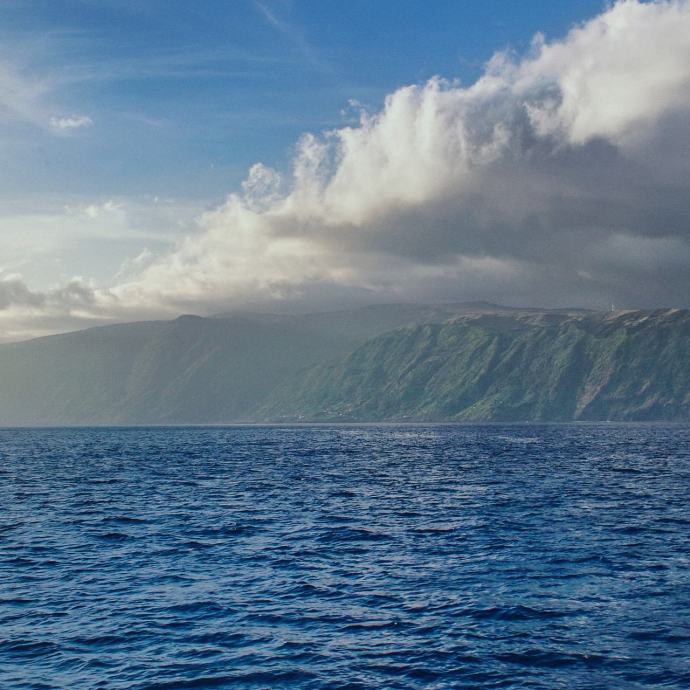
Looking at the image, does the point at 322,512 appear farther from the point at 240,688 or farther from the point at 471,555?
the point at 240,688

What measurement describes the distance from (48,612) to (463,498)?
48106 millimetres

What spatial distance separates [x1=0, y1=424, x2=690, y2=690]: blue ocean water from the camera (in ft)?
86.2

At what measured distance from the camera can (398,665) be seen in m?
26.3

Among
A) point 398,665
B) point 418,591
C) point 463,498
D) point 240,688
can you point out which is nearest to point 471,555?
point 418,591

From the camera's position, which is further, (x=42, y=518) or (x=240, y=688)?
(x=42, y=518)

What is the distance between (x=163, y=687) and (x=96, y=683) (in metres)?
2.38

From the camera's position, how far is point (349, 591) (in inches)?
1453

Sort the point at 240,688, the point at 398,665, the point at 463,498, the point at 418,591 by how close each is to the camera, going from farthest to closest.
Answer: the point at 463,498, the point at 418,591, the point at 398,665, the point at 240,688

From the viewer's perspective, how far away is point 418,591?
120 ft

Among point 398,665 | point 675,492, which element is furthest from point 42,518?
point 675,492

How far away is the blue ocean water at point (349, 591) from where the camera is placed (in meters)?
26.3

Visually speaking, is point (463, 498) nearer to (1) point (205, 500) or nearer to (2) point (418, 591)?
(1) point (205, 500)

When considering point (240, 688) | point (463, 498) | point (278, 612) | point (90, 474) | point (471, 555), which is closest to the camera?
point (240, 688)

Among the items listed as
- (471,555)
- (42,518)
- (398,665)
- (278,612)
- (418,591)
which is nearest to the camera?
(398,665)
